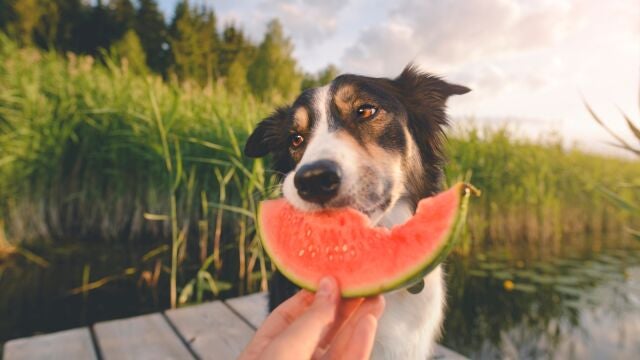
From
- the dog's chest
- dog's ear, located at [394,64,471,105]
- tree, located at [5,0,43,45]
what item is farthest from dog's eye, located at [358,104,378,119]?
tree, located at [5,0,43,45]

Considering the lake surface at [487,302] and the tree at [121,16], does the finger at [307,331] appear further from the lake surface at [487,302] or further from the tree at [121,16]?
the tree at [121,16]

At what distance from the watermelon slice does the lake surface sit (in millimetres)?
3197

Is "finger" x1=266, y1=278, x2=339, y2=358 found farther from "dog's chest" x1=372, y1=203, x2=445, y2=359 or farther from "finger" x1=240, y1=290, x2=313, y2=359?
"dog's chest" x1=372, y1=203, x2=445, y2=359

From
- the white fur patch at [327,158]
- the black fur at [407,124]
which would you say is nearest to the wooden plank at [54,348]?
the black fur at [407,124]

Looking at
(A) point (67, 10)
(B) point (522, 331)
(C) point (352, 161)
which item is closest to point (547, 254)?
(B) point (522, 331)

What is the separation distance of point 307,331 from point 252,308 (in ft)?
7.81

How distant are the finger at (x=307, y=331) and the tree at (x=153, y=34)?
39.5 metres

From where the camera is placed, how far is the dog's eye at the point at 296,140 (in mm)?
2188

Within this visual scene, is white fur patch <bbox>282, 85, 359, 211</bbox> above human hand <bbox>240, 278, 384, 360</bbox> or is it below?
above

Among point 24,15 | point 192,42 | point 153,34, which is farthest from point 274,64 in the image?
point 24,15

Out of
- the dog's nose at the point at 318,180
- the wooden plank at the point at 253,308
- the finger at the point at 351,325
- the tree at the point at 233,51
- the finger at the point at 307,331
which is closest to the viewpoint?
the finger at the point at 307,331

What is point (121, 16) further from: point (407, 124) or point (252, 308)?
point (407, 124)

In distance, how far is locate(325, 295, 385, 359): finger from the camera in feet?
3.39

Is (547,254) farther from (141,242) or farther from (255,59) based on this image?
(255,59)
